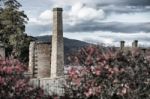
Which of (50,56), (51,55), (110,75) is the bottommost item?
(50,56)

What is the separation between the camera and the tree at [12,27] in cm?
5607

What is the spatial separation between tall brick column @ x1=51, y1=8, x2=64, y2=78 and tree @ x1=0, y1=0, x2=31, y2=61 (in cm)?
1171

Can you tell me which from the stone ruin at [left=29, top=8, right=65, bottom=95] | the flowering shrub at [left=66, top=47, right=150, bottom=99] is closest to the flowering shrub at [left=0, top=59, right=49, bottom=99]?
the flowering shrub at [left=66, top=47, right=150, bottom=99]

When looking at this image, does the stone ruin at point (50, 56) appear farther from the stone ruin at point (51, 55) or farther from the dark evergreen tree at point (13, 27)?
the dark evergreen tree at point (13, 27)

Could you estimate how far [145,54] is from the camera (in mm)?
15945

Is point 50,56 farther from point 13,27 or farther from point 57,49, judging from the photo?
point 13,27

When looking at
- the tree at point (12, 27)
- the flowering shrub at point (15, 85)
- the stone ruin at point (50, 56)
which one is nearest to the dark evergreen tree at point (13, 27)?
the tree at point (12, 27)

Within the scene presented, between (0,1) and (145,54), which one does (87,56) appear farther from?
(0,1)

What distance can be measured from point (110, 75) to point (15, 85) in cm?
373

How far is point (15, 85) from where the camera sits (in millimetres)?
17891

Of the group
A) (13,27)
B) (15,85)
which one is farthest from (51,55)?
(15,85)

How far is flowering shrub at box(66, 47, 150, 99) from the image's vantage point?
597 inches

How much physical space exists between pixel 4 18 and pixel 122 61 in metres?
44.0

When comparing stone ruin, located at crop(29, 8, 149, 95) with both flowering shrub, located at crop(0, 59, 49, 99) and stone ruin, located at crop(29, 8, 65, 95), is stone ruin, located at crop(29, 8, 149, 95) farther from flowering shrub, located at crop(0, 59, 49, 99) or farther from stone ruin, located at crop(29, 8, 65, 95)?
flowering shrub, located at crop(0, 59, 49, 99)
